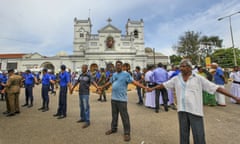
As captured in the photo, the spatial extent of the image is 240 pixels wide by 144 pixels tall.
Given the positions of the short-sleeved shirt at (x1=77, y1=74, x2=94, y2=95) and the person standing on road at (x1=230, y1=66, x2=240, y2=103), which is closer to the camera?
the short-sleeved shirt at (x1=77, y1=74, x2=94, y2=95)

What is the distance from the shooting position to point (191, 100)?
6.89 feet

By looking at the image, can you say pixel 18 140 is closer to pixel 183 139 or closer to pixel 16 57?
pixel 183 139

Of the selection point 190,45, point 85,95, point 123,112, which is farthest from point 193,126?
point 190,45

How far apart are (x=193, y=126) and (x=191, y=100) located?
39cm

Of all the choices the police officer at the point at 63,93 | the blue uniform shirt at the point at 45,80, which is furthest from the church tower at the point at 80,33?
the police officer at the point at 63,93

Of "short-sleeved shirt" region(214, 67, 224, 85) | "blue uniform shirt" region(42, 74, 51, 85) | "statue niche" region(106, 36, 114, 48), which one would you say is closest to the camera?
"blue uniform shirt" region(42, 74, 51, 85)

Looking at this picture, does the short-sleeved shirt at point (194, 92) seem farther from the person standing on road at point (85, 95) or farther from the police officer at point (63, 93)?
the police officer at point (63, 93)

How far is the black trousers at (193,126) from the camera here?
205 centimetres

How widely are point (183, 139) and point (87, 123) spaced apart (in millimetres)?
2688

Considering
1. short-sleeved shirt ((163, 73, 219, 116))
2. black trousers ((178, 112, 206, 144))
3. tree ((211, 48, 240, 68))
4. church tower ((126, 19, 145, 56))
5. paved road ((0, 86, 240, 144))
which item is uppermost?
church tower ((126, 19, 145, 56))

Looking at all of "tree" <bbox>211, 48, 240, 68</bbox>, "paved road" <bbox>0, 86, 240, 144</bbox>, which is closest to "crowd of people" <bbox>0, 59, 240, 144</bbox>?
"paved road" <bbox>0, 86, 240, 144</bbox>

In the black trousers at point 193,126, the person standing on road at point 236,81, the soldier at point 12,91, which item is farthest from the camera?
the person standing on road at point 236,81

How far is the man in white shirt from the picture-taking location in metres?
2.06

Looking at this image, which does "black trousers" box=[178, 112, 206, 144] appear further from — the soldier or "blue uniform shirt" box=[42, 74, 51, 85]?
the soldier
